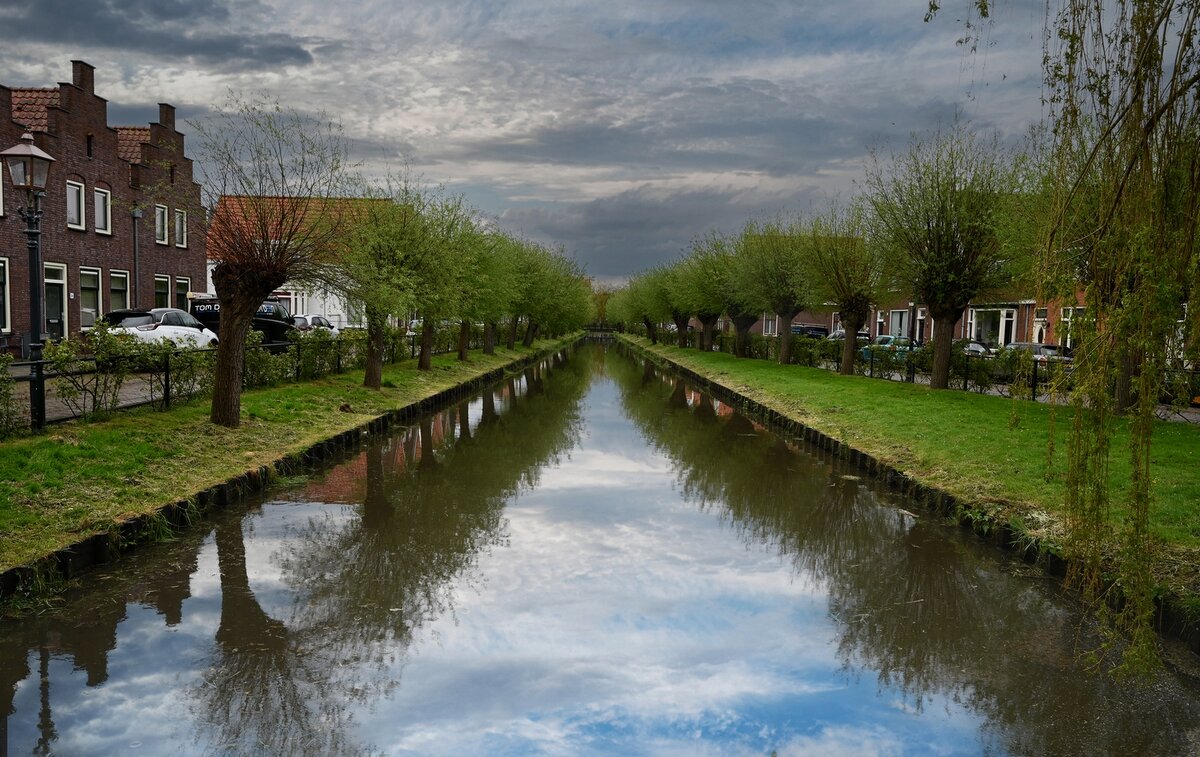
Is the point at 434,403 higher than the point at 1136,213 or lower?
lower

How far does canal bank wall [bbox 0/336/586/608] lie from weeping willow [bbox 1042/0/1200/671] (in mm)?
7233

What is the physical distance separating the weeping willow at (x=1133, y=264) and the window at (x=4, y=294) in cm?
2796

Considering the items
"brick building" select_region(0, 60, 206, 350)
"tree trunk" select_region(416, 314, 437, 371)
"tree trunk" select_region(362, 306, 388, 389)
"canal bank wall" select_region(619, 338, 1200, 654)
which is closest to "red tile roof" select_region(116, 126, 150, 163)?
"brick building" select_region(0, 60, 206, 350)

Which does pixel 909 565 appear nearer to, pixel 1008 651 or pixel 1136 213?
pixel 1008 651

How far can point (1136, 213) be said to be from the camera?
4711mm

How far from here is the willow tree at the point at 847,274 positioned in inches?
1177

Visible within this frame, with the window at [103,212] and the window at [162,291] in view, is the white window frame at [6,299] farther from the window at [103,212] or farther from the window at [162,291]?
the window at [162,291]

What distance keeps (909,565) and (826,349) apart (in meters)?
28.8

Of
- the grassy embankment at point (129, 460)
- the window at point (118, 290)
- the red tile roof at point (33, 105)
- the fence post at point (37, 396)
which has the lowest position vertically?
the grassy embankment at point (129, 460)

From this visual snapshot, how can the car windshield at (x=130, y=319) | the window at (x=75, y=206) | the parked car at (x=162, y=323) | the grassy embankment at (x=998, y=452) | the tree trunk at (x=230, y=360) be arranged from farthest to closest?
1. the window at (x=75, y=206)
2. the car windshield at (x=130, y=319)
3. the parked car at (x=162, y=323)
4. the tree trunk at (x=230, y=360)
5. the grassy embankment at (x=998, y=452)

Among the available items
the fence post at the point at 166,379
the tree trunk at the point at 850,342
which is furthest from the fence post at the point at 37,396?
the tree trunk at the point at 850,342

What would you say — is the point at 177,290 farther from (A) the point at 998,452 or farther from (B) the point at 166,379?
(A) the point at 998,452

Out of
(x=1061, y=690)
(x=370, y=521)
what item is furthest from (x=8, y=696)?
(x=1061, y=690)

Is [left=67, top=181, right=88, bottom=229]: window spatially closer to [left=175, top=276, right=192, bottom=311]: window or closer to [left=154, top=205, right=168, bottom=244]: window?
[left=154, top=205, right=168, bottom=244]: window
